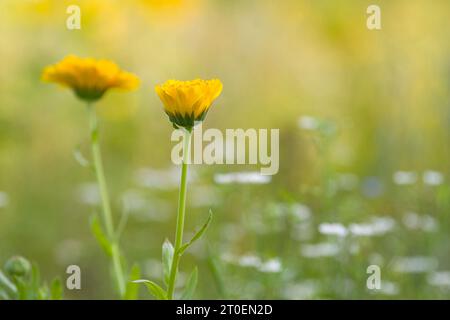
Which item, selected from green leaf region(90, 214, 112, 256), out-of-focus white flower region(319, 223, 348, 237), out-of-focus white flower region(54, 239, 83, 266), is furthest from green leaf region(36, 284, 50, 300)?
out-of-focus white flower region(54, 239, 83, 266)

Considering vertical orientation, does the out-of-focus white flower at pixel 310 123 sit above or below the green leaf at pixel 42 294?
above

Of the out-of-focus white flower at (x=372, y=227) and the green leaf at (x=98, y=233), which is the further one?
the out-of-focus white flower at (x=372, y=227)

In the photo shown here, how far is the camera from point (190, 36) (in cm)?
371

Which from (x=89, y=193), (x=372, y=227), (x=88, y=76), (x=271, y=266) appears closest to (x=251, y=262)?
(x=271, y=266)

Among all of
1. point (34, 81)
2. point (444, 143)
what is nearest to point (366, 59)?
point (444, 143)

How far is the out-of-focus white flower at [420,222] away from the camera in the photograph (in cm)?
198

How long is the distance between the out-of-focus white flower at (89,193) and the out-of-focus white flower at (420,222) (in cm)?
98

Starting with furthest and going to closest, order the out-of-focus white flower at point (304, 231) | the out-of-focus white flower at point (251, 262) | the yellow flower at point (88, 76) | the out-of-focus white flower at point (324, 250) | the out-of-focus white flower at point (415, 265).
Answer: the out-of-focus white flower at point (304, 231)
the out-of-focus white flower at point (415, 265)
the out-of-focus white flower at point (324, 250)
the out-of-focus white flower at point (251, 262)
the yellow flower at point (88, 76)

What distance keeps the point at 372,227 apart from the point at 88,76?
0.68m

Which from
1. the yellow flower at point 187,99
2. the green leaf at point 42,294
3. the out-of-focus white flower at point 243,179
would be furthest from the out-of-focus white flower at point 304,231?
the yellow flower at point 187,99

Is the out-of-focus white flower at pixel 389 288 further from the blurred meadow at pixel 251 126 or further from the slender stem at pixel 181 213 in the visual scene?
the slender stem at pixel 181 213

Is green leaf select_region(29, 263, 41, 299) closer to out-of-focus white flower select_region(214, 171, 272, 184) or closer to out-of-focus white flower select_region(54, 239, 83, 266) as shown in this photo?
out-of-focus white flower select_region(214, 171, 272, 184)

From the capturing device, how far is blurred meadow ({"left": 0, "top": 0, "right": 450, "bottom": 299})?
2018 millimetres

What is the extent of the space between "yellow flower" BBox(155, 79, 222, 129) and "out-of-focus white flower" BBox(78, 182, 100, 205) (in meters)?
1.43
